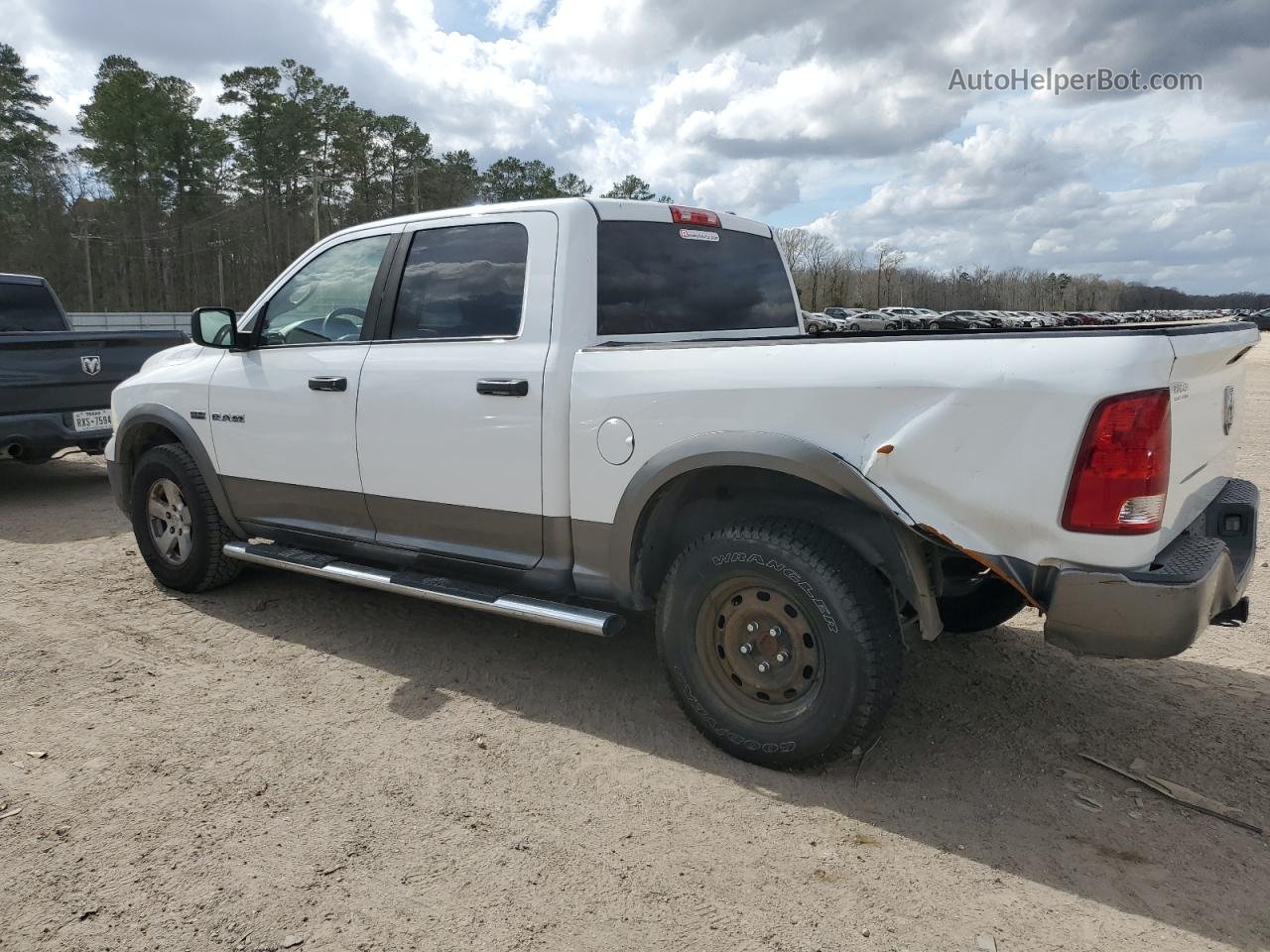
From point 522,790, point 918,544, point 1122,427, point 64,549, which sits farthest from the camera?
point 64,549

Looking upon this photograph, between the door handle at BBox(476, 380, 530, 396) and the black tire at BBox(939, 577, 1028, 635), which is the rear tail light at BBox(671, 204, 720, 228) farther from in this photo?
the black tire at BBox(939, 577, 1028, 635)

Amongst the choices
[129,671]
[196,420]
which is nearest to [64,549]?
[196,420]

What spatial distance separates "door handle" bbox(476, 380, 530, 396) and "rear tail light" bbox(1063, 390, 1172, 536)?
2.00m

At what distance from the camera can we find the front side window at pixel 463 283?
374 centimetres

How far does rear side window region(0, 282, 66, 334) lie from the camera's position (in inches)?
344

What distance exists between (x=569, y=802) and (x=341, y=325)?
2.58 m

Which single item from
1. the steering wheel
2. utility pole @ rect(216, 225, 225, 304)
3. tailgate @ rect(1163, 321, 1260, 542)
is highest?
utility pole @ rect(216, 225, 225, 304)

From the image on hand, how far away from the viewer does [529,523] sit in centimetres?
364

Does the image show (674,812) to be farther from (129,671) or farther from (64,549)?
(64,549)

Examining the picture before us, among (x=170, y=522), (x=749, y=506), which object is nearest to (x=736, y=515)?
(x=749, y=506)

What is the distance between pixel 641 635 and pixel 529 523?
1242 mm

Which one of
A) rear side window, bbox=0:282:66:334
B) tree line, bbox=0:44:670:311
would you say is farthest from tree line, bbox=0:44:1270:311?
rear side window, bbox=0:282:66:334

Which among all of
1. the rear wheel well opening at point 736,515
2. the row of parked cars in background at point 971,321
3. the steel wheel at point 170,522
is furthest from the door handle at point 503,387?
the steel wheel at point 170,522

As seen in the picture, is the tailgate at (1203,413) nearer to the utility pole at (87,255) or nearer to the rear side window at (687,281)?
the rear side window at (687,281)
